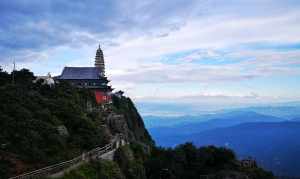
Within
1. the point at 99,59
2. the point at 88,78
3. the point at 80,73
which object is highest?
the point at 99,59

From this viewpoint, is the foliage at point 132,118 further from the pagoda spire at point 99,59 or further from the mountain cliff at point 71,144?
A: the mountain cliff at point 71,144

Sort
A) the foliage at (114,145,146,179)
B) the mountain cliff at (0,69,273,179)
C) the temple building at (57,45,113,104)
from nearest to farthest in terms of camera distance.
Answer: the mountain cliff at (0,69,273,179) < the foliage at (114,145,146,179) < the temple building at (57,45,113,104)

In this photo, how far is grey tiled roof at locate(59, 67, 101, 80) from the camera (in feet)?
204

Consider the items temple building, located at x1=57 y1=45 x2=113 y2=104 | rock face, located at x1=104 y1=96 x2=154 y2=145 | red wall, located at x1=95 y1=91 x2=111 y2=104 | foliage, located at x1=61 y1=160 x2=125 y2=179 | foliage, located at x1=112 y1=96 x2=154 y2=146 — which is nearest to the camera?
foliage, located at x1=61 y1=160 x2=125 y2=179

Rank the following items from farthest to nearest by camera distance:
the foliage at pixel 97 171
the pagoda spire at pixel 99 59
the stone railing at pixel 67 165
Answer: the pagoda spire at pixel 99 59
the foliage at pixel 97 171
the stone railing at pixel 67 165

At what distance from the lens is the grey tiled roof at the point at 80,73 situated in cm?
6203

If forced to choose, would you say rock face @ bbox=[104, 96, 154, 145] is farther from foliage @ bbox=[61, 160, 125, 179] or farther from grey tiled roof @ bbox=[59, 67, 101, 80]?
foliage @ bbox=[61, 160, 125, 179]

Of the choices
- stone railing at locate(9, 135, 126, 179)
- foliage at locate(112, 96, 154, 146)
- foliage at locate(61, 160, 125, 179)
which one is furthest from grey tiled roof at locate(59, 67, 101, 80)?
foliage at locate(61, 160, 125, 179)

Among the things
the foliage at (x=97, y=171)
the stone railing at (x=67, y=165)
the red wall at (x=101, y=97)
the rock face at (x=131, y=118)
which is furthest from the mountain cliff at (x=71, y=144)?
the rock face at (x=131, y=118)

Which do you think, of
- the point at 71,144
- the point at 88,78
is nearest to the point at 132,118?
the point at 88,78

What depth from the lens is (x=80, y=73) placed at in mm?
62625

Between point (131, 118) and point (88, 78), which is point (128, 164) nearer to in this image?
point (88, 78)

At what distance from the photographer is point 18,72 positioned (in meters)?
47.1

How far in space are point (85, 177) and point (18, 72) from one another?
88.2 feet
